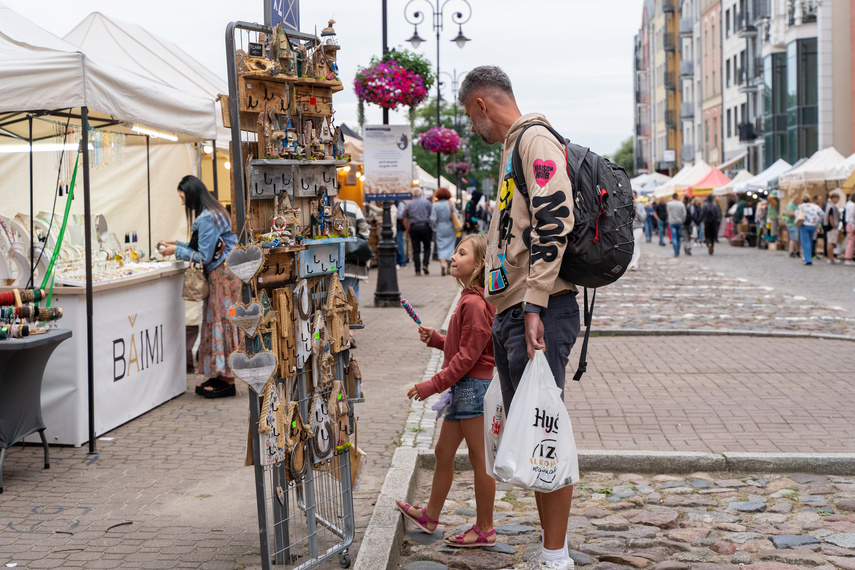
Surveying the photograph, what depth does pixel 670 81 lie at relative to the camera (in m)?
85.1

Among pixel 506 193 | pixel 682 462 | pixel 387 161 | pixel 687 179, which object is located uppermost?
pixel 687 179

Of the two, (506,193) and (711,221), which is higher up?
(711,221)

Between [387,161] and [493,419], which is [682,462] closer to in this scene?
[493,419]

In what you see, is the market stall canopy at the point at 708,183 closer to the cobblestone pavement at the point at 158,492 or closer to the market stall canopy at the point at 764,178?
the market stall canopy at the point at 764,178

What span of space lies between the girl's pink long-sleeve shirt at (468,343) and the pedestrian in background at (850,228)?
21.6 meters

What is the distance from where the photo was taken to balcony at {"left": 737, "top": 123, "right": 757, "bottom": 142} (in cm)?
5331

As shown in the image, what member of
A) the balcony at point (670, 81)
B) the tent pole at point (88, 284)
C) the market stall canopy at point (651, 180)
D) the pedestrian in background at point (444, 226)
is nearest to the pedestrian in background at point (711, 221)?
the pedestrian in background at point (444, 226)

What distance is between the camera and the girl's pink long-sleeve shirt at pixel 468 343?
4.50 meters

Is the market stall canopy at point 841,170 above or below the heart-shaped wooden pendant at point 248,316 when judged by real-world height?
above

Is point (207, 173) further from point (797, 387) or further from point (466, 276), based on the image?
point (466, 276)

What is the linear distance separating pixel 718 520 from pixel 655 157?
305 ft

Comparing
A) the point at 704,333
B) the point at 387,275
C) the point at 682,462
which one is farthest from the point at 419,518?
the point at 387,275

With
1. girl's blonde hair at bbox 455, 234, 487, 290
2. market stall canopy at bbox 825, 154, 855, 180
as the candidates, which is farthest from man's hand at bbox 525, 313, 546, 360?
market stall canopy at bbox 825, 154, 855, 180

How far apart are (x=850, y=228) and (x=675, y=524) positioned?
70.4 feet
